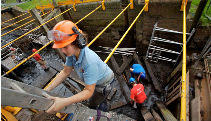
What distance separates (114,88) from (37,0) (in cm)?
1168

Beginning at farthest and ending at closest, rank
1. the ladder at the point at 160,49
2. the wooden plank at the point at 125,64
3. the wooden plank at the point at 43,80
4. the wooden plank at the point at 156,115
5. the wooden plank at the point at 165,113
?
the wooden plank at the point at 125,64, the wooden plank at the point at 43,80, the ladder at the point at 160,49, the wooden plank at the point at 156,115, the wooden plank at the point at 165,113

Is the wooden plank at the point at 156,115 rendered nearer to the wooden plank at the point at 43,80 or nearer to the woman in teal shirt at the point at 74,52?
the woman in teal shirt at the point at 74,52

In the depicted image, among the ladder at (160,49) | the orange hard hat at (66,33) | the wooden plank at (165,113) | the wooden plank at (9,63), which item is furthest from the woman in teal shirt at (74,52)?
the wooden plank at (9,63)

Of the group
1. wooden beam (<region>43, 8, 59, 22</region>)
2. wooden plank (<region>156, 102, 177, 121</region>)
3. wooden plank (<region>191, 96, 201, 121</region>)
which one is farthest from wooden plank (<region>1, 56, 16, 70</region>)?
wooden plank (<region>191, 96, 201, 121</region>)

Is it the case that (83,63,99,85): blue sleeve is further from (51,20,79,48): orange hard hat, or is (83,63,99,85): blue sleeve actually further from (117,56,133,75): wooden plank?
(117,56,133,75): wooden plank

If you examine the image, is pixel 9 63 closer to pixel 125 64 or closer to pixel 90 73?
pixel 125 64

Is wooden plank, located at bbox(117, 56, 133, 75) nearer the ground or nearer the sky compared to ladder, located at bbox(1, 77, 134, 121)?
nearer the ground

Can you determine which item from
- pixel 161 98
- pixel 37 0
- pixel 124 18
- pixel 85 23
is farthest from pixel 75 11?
pixel 37 0

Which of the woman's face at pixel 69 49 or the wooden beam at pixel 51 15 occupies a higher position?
the woman's face at pixel 69 49

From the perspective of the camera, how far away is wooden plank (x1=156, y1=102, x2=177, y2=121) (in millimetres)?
3525

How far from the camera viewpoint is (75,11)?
6.64 meters

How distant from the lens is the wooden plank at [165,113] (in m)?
3.52

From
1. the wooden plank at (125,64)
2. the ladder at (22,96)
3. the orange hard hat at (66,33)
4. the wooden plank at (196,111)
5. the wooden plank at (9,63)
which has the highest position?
the orange hard hat at (66,33)

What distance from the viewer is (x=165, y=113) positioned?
3820mm
